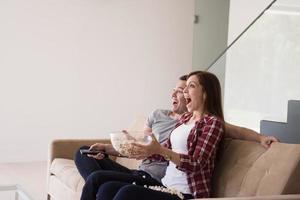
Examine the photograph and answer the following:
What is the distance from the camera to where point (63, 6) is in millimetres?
5883

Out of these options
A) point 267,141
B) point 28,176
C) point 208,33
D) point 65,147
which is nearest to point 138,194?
point 267,141

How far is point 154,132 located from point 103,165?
0.38m

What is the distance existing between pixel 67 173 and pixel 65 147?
1.51ft

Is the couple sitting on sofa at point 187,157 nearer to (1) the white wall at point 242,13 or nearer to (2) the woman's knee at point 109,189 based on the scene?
(2) the woman's knee at point 109,189

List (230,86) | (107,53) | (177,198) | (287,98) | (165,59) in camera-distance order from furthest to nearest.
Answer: (165,59), (107,53), (230,86), (287,98), (177,198)

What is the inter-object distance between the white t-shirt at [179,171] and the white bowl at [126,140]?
6.2 inches

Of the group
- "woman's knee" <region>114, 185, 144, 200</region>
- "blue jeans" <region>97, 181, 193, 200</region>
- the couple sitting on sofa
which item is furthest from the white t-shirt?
"woman's knee" <region>114, 185, 144, 200</region>

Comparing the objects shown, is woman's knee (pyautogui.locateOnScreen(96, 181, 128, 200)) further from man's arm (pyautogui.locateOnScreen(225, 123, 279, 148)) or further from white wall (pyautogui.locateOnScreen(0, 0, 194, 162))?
white wall (pyautogui.locateOnScreen(0, 0, 194, 162))

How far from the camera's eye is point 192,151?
7.27ft

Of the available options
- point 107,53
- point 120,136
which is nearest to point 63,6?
point 107,53

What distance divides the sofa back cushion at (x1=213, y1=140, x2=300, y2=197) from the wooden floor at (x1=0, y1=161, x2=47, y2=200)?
2.06 metres

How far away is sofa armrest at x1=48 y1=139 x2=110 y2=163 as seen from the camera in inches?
131

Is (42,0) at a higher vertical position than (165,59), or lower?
higher

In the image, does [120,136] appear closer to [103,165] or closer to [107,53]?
[103,165]
